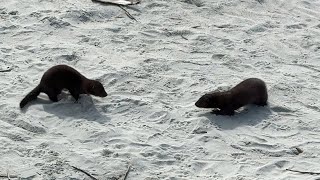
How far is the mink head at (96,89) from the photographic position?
7.18 meters

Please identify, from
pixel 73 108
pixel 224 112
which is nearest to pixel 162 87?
pixel 224 112

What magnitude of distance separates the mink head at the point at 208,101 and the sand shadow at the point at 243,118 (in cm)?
12

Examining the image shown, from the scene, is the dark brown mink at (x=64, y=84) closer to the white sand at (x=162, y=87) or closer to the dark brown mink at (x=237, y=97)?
the white sand at (x=162, y=87)

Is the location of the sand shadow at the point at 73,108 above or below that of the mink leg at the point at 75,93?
below

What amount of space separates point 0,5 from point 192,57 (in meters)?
3.57

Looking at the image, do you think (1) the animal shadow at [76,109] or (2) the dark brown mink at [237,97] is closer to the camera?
(1) the animal shadow at [76,109]

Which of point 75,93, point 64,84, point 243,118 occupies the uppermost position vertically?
point 64,84

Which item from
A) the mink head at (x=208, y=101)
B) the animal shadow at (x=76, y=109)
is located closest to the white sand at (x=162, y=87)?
the animal shadow at (x=76, y=109)

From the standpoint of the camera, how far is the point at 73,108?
7105mm

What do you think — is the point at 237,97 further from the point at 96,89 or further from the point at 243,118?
the point at 96,89

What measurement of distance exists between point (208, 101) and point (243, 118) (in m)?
0.53

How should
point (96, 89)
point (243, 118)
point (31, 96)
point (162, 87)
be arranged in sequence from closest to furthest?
1. point (31, 96)
2. point (96, 89)
3. point (243, 118)
4. point (162, 87)

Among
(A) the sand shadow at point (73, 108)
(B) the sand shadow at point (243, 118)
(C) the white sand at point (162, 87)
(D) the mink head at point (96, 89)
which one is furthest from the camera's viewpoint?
(D) the mink head at point (96, 89)

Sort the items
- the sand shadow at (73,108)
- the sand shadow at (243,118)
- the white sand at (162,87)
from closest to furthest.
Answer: the white sand at (162,87) → the sand shadow at (73,108) → the sand shadow at (243,118)
